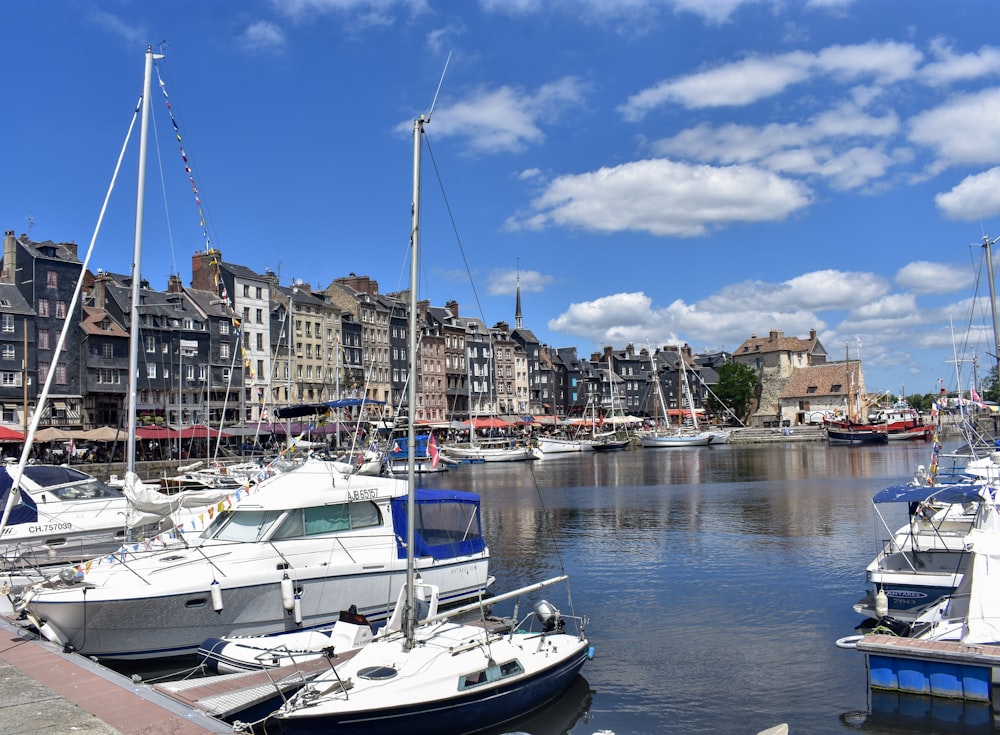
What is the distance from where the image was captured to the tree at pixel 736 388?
495 feet

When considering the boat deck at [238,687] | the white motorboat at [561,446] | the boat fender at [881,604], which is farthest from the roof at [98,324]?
the boat fender at [881,604]

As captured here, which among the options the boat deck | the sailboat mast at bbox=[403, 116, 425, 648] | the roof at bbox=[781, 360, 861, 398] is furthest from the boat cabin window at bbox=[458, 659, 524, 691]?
the roof at bbox=[781, 360, 861, 398]

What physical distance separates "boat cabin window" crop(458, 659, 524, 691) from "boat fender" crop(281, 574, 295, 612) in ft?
19.2

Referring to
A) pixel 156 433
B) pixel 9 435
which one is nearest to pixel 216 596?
pixel 9 435

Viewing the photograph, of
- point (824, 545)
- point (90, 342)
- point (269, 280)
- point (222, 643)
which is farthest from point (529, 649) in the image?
point (269, 280)

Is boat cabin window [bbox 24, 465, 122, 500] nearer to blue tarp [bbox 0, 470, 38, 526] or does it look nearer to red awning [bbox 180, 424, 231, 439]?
blue tarp [bbox 0, 470, 38, 526]

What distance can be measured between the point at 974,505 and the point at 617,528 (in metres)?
Result: 16.5

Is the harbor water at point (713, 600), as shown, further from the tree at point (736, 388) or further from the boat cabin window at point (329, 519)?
the tree at point (736, 388)

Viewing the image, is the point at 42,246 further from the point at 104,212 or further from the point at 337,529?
the point at 337,529

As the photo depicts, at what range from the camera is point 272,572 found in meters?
Answer: 17.9

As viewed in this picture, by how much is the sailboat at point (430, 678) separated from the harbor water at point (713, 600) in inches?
46.5

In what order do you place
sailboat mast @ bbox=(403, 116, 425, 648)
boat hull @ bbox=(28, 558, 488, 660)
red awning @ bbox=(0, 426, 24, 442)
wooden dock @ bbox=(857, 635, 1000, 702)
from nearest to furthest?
sailboat mast @ bbox=(403, 116, 425, 648), wooden dock @ bbox=(857, 635, 1000, 702), boat hull @ bbox=(28, 558, 488, 660), red awning @ bbox=(0, 426, 24, 442)

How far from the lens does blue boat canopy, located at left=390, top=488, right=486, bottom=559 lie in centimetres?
1994

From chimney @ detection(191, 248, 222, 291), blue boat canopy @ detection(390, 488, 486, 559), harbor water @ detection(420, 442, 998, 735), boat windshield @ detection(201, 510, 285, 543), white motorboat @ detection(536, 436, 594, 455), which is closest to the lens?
harbor water @ detection(420, 442, 998, 735)
